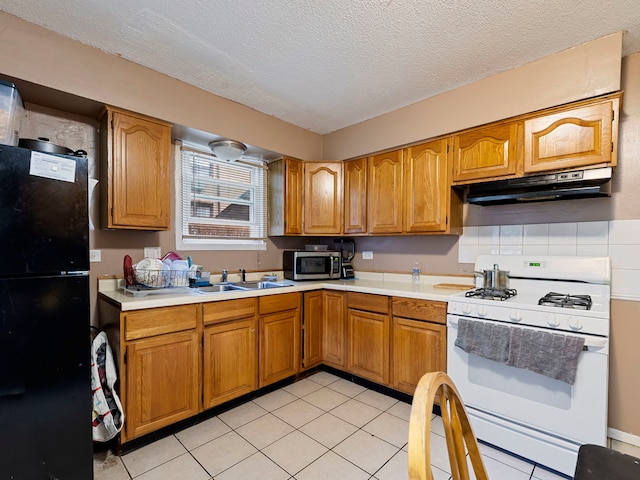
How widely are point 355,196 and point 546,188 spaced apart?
1597mm

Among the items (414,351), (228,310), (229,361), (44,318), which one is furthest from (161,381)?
(414,351)

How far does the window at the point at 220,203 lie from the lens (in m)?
2.72

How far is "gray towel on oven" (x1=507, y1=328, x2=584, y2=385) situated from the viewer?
5.29ft

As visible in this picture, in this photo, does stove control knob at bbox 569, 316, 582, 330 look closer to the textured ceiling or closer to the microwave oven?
the textured ceiling

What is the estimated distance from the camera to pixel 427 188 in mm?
2652

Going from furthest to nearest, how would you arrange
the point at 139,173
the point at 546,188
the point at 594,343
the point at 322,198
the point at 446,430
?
the point at 322,198 → the point at 139,173 → the point at 546,188 → the point at 594,343 → the point at 446,430

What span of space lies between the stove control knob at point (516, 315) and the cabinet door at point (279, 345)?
1.62 meters

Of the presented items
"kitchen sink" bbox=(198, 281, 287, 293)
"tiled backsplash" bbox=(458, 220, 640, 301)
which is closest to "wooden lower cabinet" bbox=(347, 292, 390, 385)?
"kitchen sink" bbox=(198, 281, 287, 293)

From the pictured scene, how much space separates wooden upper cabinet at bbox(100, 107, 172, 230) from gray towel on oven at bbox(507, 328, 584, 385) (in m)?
2.40

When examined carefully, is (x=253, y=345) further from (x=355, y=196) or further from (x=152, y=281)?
(x=355, y=196)

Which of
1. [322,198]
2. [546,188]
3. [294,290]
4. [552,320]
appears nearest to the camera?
[552,320]

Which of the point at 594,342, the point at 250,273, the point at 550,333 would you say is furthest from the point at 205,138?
the point at 594,342

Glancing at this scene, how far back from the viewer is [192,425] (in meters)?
2.13

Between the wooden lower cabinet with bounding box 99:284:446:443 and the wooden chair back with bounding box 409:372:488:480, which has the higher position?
the wooden chair back with bounding box 409:372:488:480
